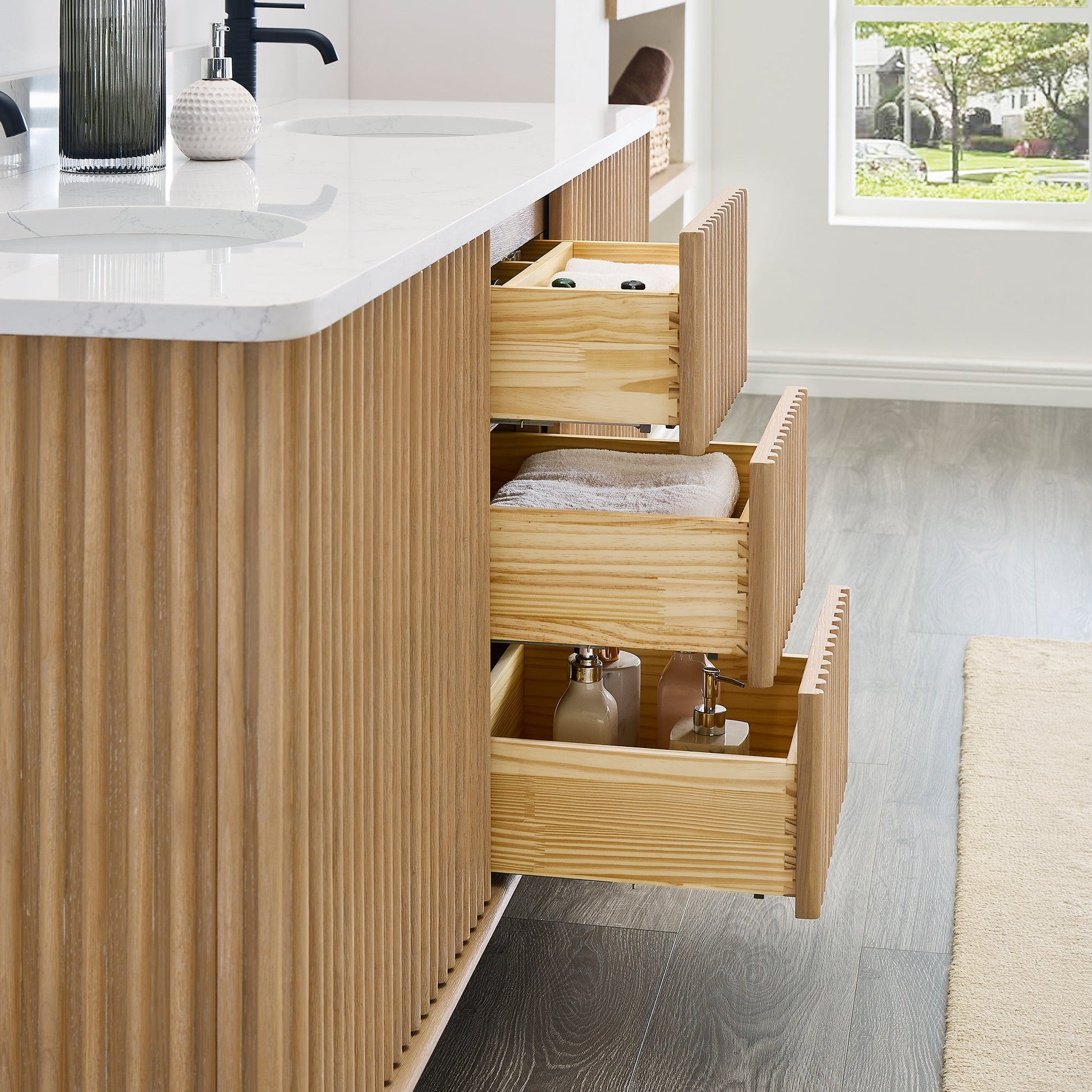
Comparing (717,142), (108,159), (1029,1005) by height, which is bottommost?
(1029,1005)

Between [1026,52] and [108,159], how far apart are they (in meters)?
3.53

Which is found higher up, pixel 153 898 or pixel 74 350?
pixel 74 350

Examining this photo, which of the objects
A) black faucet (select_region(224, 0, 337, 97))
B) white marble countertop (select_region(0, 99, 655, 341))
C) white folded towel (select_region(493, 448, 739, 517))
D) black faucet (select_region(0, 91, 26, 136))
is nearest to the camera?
white marble countertop (select_region(0, 99, 655, 341))

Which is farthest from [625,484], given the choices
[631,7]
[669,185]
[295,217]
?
[669,185]

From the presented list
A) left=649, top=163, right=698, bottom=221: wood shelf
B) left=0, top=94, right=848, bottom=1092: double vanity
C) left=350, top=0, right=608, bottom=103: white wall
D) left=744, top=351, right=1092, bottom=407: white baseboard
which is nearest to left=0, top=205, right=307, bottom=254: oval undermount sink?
left=0, top=94, right=848, bottom=1092: double vanity

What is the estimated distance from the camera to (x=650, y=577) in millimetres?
1483

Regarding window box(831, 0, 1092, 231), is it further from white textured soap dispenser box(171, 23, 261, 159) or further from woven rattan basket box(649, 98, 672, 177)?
white textured soap dispenser box(171, 23, 261, 159)

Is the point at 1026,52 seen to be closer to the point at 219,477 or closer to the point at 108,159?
the point at 108,159

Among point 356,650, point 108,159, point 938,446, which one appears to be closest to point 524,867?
point 356,650

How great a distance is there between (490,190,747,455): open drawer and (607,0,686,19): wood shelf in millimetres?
1579

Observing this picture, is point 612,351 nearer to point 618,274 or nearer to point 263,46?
point 618,274

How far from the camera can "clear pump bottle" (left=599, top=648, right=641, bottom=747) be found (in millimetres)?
1719

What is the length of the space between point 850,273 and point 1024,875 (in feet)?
9.38

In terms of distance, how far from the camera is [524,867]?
5.05 ft
